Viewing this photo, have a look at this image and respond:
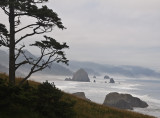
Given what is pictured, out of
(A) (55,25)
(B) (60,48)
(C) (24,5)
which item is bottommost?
(B) (60,48)

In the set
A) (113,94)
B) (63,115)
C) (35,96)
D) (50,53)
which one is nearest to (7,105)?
(35,96)

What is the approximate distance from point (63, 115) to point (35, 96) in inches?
71.6

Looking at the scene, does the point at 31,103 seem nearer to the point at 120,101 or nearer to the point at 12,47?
the point at 12,47

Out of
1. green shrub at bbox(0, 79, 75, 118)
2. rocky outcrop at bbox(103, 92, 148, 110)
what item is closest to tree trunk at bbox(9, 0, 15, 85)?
green shrub at bbox(0, 79, 75, 118)

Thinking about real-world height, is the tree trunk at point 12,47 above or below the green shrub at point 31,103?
above

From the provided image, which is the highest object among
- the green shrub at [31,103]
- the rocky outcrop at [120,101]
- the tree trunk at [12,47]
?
the tree trunk at [12,47]

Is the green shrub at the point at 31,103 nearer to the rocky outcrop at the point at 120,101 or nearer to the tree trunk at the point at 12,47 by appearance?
the tree trunk at the point at 12,47

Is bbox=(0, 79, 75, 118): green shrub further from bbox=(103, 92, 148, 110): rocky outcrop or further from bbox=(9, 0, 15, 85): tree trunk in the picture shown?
bbox=(103, 92, 148, 110): rocky outcrop

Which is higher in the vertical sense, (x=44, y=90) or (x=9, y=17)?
(x=9, y=17)

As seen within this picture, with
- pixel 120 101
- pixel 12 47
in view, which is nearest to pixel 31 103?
pixel 12 47

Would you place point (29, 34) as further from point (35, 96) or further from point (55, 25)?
point (35, 96)

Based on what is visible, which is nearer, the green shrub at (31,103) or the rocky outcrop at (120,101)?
the green shrub at (31,103)

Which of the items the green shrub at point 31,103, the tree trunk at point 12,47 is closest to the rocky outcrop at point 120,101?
the tree trunk at point 12,47

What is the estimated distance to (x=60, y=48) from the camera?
55.7 ft
